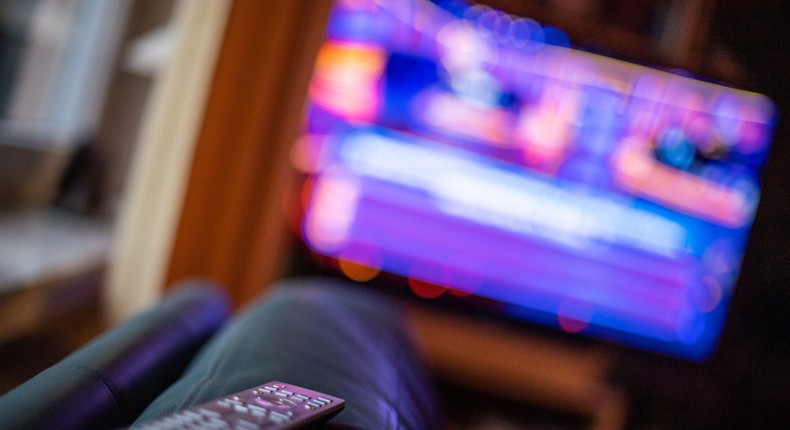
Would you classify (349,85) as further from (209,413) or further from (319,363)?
(209,413)

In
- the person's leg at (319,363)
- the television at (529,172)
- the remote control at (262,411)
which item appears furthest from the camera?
the television at (529,172)

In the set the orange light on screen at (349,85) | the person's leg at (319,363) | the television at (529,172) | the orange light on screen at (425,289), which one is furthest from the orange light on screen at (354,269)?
the person's leg at (319,363)

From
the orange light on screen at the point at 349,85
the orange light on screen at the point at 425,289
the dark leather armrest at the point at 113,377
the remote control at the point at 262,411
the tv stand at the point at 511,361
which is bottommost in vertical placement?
the tv stand at the point at 511,361

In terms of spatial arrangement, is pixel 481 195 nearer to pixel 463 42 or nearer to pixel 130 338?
pixel 463 42

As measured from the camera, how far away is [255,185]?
2.60 m

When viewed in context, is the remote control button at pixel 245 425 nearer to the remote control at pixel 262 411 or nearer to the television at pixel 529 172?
the remote control at pixel 262 411

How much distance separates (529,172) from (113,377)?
6.75 ft

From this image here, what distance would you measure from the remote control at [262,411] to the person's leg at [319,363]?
0.11 feet

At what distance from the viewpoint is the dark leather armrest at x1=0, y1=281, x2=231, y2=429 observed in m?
0.62

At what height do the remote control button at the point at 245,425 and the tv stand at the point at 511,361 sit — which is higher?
the remote control button at the point at 245,425

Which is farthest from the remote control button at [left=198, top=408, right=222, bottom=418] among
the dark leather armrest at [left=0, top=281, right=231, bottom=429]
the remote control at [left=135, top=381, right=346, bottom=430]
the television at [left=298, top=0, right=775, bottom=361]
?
the television at [left=298, top=0, right=775, bottom=361]

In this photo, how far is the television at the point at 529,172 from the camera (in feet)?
8.46

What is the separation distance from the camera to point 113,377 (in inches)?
28.3

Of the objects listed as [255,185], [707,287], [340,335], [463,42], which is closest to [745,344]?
[707,287]
